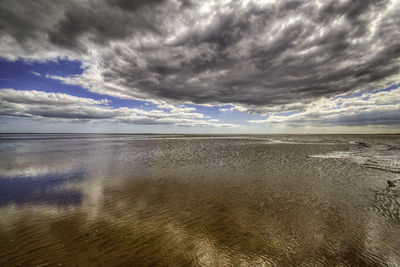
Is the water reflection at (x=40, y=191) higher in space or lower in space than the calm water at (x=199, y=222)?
lower

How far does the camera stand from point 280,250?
17.6 feet

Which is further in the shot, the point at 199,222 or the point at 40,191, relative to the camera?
the point at 40,191

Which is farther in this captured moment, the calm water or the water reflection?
the water reflection

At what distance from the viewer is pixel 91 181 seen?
41.2 feet

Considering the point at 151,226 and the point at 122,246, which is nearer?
the point at 122,246

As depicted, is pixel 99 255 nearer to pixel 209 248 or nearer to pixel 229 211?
pixel 209 248

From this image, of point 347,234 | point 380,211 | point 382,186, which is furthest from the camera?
point 382,186

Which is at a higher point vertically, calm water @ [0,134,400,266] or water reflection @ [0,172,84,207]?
calm water @ [0,134,400,266]

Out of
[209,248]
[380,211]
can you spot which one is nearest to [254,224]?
[209,248]

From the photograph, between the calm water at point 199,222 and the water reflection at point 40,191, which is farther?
the water reflection at point 40,191

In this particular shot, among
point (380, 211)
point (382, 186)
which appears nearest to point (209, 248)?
point (380, 211)

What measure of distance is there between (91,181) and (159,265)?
10514mm

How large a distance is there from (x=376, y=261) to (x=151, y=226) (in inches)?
296

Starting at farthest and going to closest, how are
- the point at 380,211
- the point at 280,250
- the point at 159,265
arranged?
the point at 380,211 < the point at 280,250 < the point at 159,265
